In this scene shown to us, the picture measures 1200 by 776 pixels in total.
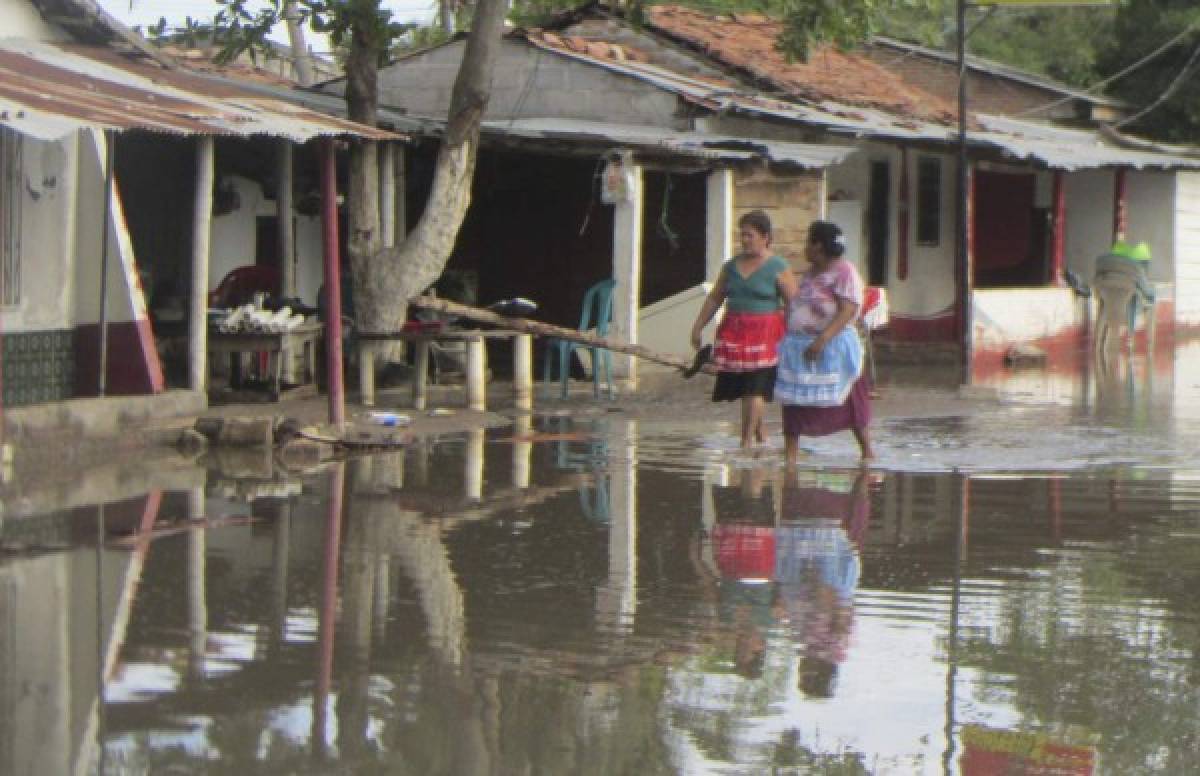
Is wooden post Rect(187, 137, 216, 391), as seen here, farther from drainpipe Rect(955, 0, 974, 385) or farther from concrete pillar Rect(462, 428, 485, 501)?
drainpipe Rect(955, 0, 974, 385)

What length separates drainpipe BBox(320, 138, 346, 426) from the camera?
48.3ft

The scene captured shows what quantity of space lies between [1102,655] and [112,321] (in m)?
8.88

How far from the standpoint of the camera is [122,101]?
41.9ft

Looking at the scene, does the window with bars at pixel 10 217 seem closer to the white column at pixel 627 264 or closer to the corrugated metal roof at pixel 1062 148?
the white column at pixel 627 264

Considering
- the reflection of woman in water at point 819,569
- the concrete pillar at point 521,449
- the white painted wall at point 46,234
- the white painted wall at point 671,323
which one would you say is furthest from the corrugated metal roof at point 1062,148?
Result: the reflection of woman in water at point 819,569

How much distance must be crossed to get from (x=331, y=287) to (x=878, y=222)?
43.6 ft

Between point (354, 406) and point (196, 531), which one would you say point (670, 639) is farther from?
point (354, 406)

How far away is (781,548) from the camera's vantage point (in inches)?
397

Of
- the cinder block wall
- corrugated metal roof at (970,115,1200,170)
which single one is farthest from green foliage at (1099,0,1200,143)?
the cinder block wall

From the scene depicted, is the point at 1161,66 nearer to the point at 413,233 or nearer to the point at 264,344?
the point at 413,233

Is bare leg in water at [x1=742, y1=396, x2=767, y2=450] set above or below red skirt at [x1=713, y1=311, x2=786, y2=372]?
below

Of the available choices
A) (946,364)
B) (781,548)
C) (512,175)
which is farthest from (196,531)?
(946,364)

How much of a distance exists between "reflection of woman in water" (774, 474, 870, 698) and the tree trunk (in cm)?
527

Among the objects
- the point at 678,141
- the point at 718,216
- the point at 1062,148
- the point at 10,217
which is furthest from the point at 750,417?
the point at 1062,148
